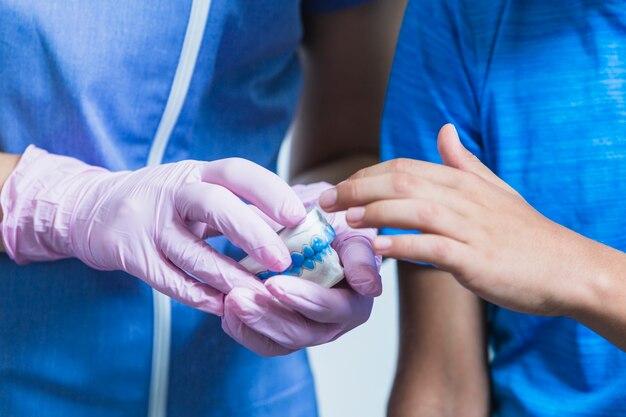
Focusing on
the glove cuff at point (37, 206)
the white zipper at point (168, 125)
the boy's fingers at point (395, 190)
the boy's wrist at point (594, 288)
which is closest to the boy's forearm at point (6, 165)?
the glove cuff at point (37, 206)

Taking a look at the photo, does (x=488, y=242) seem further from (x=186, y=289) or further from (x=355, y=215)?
(x=186, y=289)

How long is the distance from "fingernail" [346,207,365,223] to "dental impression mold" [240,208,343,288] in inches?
3.4

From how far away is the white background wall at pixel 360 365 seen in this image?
71.8 inches

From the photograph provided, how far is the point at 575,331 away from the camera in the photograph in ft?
2.98

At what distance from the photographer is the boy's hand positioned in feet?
2.34

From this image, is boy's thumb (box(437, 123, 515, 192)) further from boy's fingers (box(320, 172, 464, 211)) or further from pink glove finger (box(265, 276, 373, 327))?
pink glove finger (box(265, 276, 373, 327))

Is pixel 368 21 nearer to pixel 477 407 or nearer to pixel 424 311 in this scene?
pixel 424 311

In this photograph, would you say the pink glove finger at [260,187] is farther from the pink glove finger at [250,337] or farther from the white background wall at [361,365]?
the white background wall at [361,365]

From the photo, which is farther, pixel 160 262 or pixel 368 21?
pixel 368 21

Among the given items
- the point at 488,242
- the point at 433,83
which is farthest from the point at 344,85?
the point at 488,242

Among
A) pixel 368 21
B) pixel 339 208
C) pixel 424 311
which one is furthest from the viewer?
pixel 368 21

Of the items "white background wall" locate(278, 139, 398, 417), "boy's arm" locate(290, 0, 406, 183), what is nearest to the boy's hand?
"boy's arm" locate(290, 0, 406, 183)

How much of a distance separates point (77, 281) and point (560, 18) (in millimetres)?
649

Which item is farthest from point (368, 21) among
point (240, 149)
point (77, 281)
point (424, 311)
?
point (77, 281)
